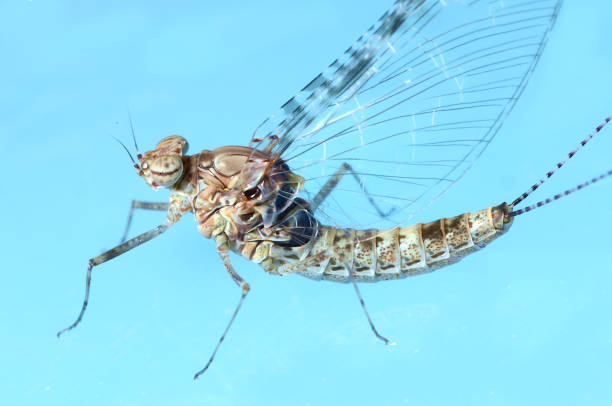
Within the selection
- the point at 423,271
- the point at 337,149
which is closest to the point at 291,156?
the point at 337,149

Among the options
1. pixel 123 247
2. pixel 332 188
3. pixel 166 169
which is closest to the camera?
pixel 166 169

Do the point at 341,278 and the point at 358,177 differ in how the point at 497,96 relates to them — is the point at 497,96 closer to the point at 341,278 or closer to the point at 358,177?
the point at 358,177

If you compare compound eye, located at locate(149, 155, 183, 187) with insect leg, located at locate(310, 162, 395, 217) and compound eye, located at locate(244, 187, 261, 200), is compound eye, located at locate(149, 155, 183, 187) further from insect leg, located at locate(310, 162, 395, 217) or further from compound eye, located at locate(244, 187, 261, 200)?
insect leg, located at locate(310, 162, 395, 217)

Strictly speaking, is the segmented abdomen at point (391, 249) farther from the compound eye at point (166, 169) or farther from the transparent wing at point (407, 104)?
the compound eye at point (166, 169)

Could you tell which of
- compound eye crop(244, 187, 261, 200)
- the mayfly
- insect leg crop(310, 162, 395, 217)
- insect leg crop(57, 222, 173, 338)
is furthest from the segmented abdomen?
insect leg crop(57, 222, 173, 338)

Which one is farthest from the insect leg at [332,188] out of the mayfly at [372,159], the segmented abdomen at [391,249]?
the segmented abdomen at [391,249]

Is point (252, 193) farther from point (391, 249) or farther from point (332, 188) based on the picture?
point (391, 249)

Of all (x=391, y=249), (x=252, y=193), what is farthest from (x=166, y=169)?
(x=391, y=249)

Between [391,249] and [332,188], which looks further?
[332,188]
